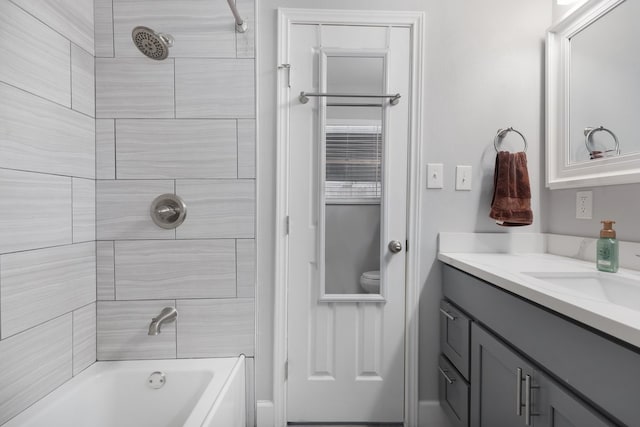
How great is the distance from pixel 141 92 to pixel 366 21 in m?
1.08

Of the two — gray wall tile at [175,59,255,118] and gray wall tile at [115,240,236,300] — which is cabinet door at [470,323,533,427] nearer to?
gray wall tile at [115,240,236,300]

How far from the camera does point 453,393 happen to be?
4.22ft

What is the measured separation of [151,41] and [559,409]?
65.0 inches

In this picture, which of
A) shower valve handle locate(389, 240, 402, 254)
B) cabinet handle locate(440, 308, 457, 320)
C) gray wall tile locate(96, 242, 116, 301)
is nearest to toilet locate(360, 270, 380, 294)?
shower valve handle locate(389, 240, 402, 254)

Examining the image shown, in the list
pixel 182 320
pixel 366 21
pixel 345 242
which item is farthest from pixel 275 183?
pixel 366 21

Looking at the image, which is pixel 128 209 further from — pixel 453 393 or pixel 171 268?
pixel 453 393

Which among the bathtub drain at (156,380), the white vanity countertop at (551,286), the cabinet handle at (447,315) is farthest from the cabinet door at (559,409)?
the bathtub drain at (156,380)

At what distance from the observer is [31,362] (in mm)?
990

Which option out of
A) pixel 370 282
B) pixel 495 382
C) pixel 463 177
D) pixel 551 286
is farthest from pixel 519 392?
pixel 463 177

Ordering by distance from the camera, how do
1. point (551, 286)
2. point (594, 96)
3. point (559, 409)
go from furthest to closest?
point (594, 96)
point (551, 286)
point (559, 409)

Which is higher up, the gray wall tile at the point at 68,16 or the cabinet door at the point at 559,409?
the gray wall tile at the point at 68,16

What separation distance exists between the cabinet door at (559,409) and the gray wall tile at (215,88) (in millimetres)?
1369

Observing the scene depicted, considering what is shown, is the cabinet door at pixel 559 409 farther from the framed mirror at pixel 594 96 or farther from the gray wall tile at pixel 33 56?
the gray wall tile at pixel 33 56

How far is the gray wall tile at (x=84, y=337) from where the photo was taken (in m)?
1.20
